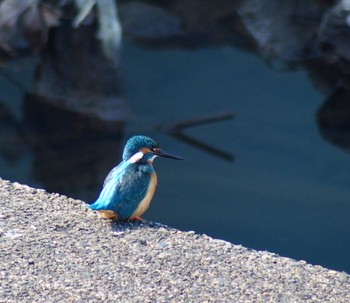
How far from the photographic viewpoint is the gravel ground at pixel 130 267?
2783 millimetres

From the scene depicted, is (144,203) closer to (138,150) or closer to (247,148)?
(138,150)

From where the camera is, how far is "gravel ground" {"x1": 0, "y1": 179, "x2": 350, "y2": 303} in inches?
110

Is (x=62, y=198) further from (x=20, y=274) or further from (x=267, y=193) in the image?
(x=267, y=193)

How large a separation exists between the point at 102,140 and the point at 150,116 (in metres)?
0.44

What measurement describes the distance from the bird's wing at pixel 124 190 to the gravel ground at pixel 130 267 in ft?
0.27

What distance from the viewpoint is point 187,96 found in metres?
Result: 6.60

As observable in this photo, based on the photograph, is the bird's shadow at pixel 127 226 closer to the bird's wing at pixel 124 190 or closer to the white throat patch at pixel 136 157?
the bird's wing at pixel 124 190

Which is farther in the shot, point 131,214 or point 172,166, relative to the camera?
point 172,166

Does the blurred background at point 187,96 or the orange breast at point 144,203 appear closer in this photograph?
the orange breast at point 144,203

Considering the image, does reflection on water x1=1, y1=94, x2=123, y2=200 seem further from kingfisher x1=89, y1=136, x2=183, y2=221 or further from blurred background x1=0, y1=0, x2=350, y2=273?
kingfisher x1=89, y1=136, x2=183, y2=221

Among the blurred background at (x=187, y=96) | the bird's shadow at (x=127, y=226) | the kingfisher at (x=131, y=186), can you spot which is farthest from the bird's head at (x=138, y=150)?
the blurred background at (x=187, y=96)

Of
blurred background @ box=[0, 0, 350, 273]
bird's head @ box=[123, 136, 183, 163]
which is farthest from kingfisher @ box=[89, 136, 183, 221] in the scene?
blurred background @ box=[0, 0, 350, 273]

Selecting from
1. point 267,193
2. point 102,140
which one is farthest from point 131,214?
point 102,140

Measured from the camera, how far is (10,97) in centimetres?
666
